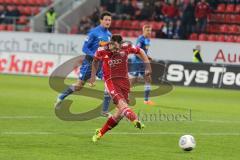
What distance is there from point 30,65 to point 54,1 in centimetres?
917

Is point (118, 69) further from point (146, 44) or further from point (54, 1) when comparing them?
point (54, 1)

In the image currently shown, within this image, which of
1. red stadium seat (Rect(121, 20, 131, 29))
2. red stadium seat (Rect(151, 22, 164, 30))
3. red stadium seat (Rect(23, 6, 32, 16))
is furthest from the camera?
red stadium seat (Rect(23, 6, 32, 16))

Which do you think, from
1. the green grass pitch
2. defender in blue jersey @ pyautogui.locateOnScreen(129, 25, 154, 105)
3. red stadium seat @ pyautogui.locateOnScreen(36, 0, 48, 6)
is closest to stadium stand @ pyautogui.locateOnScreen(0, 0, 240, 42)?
red stadium seat @ pyautogui.locateOnScreen(36, 0, 48, 6)

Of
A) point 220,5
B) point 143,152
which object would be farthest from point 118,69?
point 220,5

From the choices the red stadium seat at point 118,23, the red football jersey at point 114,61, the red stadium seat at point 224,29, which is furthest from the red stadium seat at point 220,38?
the red football jersey at point 114,61

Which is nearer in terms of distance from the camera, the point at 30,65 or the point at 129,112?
the point at 129,112

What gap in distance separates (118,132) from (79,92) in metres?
10.8

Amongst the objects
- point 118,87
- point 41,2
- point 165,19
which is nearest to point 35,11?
point 41,2

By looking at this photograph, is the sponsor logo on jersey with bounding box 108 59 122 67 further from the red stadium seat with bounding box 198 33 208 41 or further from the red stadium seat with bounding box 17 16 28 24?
the red stadium seat with bounding box 17 16 28 24

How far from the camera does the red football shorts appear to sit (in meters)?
13.0

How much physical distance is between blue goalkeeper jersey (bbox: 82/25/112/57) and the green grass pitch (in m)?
1.68

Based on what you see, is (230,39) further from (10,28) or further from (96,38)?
(96,38)

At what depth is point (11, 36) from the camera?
37.6 meters

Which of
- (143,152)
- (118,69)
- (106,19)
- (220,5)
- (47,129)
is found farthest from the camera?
(220,5)
